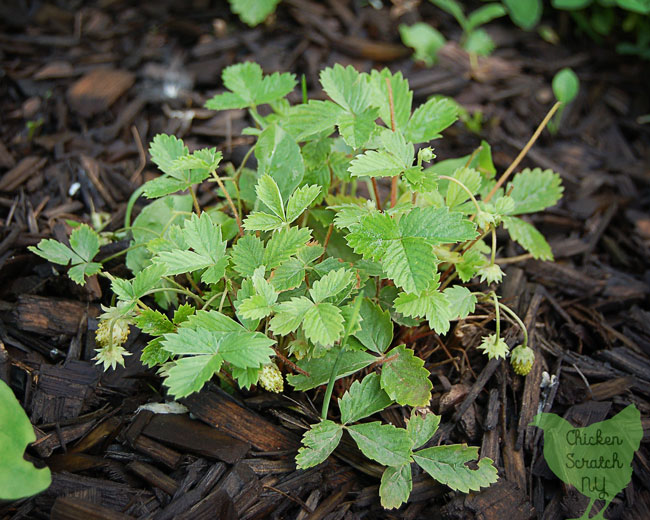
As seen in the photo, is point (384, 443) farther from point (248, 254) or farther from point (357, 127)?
point (357, 127)

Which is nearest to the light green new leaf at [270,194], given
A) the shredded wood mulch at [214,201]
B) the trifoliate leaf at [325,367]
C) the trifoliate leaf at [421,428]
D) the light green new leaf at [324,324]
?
the light green new leaf at [324,324]

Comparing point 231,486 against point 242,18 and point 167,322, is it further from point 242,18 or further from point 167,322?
point 242,18

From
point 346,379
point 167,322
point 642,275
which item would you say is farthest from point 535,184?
point 167,322

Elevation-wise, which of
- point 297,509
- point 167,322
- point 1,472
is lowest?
point 297,509

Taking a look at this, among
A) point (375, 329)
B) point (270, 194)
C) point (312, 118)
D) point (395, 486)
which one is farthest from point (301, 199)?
point (395, 486)

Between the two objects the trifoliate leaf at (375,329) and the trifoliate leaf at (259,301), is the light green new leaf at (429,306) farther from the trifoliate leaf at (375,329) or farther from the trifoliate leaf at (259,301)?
the trifoliate leaf at (259,301)

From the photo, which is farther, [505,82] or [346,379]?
[505,82]

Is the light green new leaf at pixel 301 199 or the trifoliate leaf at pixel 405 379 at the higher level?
the light green new leaf at pixel 301 199

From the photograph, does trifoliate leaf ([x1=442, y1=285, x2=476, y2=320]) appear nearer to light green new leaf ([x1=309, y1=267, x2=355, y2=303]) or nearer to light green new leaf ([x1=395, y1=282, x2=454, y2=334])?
light green new leaf ([x1=395, y1=282, x2=454, y2=334])
